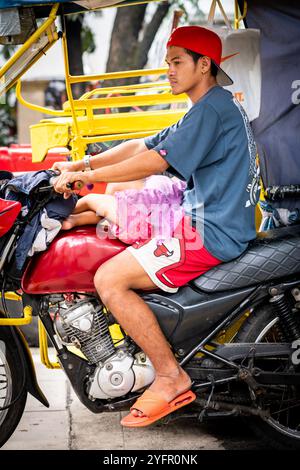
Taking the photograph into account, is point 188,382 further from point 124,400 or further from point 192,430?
point 192,430

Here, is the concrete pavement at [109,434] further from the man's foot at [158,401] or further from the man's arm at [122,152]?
the man's arm at [122,152]

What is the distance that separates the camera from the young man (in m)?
3.73

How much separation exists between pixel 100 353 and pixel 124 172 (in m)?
0.88

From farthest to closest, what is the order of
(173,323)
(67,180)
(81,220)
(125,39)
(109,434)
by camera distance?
(125,39) < (109,434) < (81,220) < (173,323) < (67,180)

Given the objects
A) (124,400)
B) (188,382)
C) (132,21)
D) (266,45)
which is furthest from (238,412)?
(132,21)

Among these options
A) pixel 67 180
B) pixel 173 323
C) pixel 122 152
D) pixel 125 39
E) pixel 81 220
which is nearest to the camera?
pixel 67 180

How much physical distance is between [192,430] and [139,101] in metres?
2.37

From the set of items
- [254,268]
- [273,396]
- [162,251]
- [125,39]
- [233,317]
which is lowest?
[125,39]

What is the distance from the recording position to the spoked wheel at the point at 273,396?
13.0ft

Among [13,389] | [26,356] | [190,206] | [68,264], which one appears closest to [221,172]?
[190,206]

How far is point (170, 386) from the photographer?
3.79 metres

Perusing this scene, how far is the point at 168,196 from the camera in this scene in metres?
4.42

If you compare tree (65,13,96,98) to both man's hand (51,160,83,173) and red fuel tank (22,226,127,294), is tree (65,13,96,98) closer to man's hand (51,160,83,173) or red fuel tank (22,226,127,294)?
man's hand (51,160,83,173)

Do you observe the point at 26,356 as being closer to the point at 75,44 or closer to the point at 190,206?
the point at 190,206
